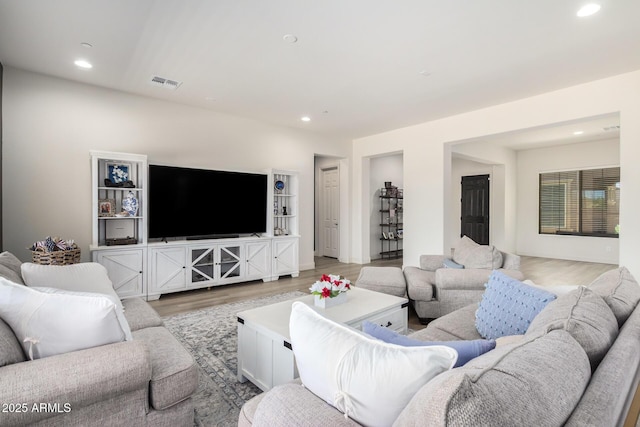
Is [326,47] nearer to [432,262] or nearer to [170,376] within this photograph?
[432,262]

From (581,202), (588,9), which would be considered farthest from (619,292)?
(581,202)

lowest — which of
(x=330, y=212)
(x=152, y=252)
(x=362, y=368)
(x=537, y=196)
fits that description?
(x=152, y=252)

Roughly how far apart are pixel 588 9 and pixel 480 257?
7.62 feet

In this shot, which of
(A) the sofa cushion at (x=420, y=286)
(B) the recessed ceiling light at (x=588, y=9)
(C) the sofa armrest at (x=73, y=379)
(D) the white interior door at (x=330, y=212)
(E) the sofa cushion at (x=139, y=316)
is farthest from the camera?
(D) the white interior door at (x=330, y=212)

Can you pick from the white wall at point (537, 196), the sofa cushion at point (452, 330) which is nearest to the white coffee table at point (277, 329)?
the sofa cushion at point (452, 330)

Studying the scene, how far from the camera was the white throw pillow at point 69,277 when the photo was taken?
2.02 meters

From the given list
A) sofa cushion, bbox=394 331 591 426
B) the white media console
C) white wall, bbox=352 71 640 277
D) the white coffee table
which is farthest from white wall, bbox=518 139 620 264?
sofa cushion, bbox=394 331 591 426

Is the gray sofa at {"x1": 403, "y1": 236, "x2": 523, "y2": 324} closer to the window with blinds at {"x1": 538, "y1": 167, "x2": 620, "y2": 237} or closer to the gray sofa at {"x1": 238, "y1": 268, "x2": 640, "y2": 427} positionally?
the gray sofa at {"x1": 238, "y1": 268, "x2": 640, "y2": 427}

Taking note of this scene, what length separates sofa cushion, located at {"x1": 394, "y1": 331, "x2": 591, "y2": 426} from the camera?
568mm

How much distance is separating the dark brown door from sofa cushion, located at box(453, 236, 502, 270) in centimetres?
525

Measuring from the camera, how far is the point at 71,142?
13.3 ft

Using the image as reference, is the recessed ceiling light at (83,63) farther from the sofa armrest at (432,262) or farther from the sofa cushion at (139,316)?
the sofa armrest at (432,262)

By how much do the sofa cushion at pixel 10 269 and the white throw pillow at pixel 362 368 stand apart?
6.05 ft

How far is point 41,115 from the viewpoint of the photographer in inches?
152
